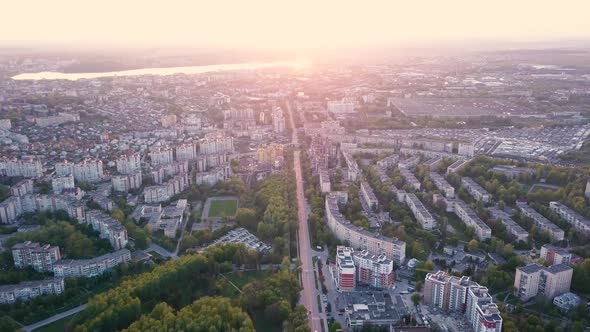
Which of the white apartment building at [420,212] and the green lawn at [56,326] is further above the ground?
the white apartment building at [420,212]

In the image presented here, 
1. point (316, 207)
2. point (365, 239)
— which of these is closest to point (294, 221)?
point (316, 207)

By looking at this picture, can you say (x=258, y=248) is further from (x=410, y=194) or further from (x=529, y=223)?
(x=529, y=223)

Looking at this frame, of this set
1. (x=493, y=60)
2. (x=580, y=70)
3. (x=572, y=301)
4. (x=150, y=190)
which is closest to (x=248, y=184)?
(x=150, y=190)

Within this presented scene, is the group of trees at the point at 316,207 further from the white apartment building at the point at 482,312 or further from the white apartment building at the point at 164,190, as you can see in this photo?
the white apartment building at the point at 164,190

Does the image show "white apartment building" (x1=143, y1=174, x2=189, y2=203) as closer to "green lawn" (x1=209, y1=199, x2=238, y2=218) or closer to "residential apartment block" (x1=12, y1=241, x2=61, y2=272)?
"green lawn" (x1=209, y1=199, x2=238, y2=218)

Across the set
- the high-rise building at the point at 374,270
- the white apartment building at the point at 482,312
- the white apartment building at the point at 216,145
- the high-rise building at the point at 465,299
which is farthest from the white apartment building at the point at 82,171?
the white apartment building at the point at 482,312

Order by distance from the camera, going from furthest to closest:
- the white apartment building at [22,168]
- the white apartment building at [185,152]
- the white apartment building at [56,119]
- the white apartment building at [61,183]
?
the white apartment building at [56,119] → the white apartment building at [185,152] → the white apartment building at [22,168] → the white apartment building at [61,183]
